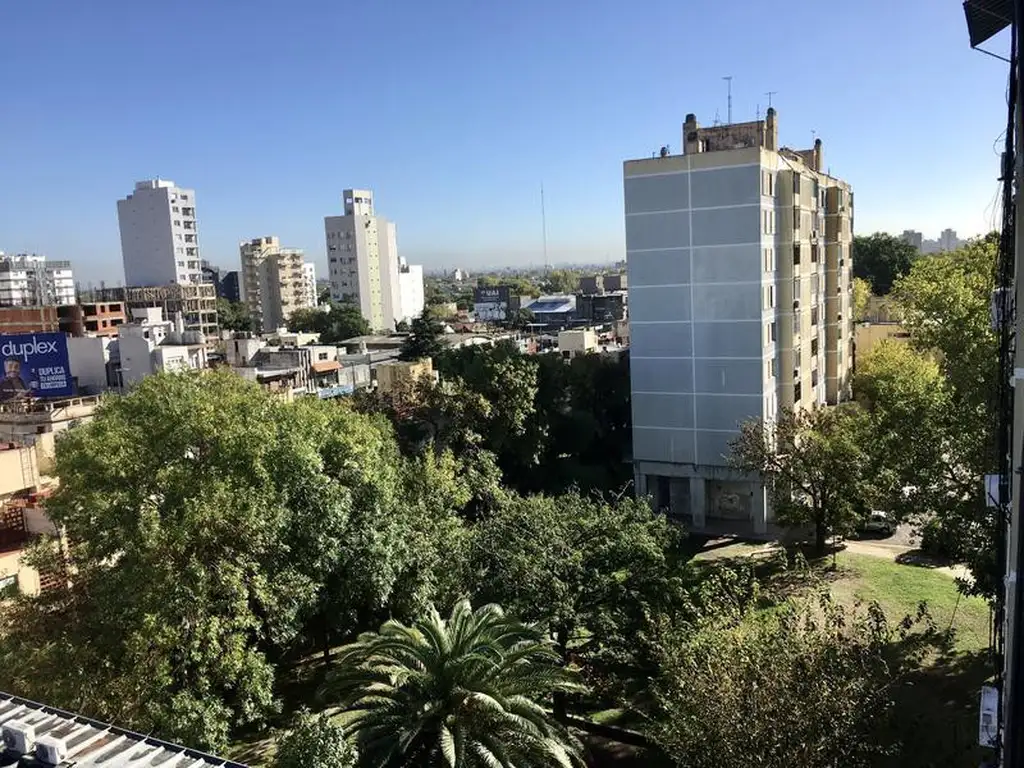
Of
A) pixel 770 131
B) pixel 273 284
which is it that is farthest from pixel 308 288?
pixel 770 131

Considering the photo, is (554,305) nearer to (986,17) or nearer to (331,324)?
(331,324)

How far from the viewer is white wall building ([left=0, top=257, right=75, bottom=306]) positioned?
3258 inches

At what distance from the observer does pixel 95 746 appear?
8594 mm

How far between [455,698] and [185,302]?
251 ft

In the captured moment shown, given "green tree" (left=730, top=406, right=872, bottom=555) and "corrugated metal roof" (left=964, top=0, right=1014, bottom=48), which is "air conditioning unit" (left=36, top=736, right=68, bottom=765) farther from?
"green tree" (left=730, top=406, right=872, bottom=555)

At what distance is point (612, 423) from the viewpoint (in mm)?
38094

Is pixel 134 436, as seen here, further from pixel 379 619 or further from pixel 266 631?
pixel 379 619

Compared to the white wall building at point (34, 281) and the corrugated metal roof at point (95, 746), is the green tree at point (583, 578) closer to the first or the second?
the corrugated metal roof at point (95, 746)

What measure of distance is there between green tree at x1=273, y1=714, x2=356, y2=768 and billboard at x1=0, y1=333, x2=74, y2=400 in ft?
92.1

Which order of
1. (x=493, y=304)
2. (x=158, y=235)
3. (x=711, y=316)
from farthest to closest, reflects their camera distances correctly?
1. (x=493, y=304)
2. (x=158, y=235)
3. (x=711, y=316)

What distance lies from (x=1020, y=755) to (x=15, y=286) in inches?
3970

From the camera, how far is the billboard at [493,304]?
128 m

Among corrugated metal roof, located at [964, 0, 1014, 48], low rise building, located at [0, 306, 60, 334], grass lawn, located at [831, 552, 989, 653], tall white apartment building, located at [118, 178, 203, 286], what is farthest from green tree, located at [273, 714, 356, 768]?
tall white apartment building, located at [118, 178, 203, 286]

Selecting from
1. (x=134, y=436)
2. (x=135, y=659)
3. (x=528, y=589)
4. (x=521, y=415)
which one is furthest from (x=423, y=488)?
(x=521, y=415)
